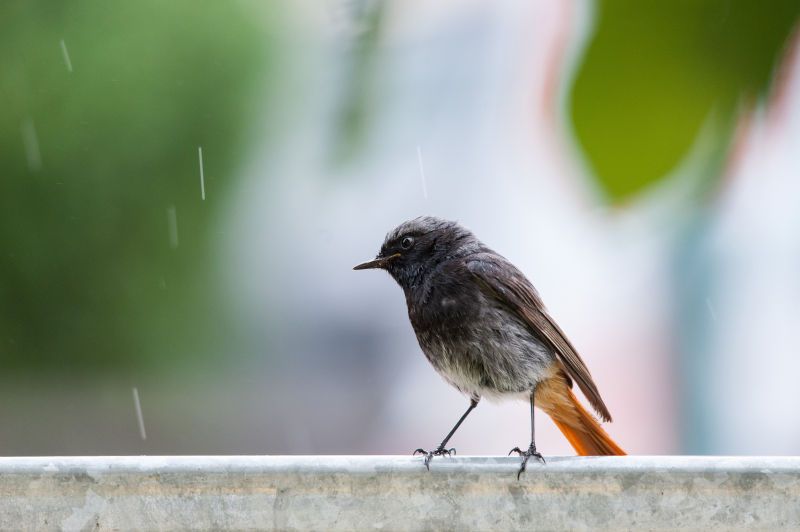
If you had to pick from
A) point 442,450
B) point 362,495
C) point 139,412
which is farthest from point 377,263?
point 139,412

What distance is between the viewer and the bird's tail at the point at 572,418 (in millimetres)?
2256

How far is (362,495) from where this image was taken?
3.86 feet

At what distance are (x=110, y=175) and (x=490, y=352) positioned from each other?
2900 mm

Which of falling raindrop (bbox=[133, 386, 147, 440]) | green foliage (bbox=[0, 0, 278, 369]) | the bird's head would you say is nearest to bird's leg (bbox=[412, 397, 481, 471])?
the bird's head

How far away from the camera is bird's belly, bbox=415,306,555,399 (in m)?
2.19

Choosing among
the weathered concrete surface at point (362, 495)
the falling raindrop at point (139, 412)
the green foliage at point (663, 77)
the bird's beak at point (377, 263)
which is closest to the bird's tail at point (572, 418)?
the bird's beak at point (377, 263)

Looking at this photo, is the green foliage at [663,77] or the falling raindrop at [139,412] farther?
the falling raindrop at [139,412]

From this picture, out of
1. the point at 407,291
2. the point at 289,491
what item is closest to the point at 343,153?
the point at 407,291

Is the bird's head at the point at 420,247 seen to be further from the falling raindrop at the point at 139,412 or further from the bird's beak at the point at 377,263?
the falling raindrop at the point at 139,412

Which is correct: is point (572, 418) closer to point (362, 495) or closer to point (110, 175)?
point (362, 495)

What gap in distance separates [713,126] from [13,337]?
12.3ft

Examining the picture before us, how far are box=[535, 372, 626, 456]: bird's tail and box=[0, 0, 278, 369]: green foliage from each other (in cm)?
240

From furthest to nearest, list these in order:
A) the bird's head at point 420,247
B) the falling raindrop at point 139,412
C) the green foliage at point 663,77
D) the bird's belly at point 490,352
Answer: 1. the falling raindrop at point 139,412
2. the green foliage at point 663,77
3. the bird's head at point 420,247
4. the bird's belly at point 490,352

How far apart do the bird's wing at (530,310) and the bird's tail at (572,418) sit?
54 millimetres
